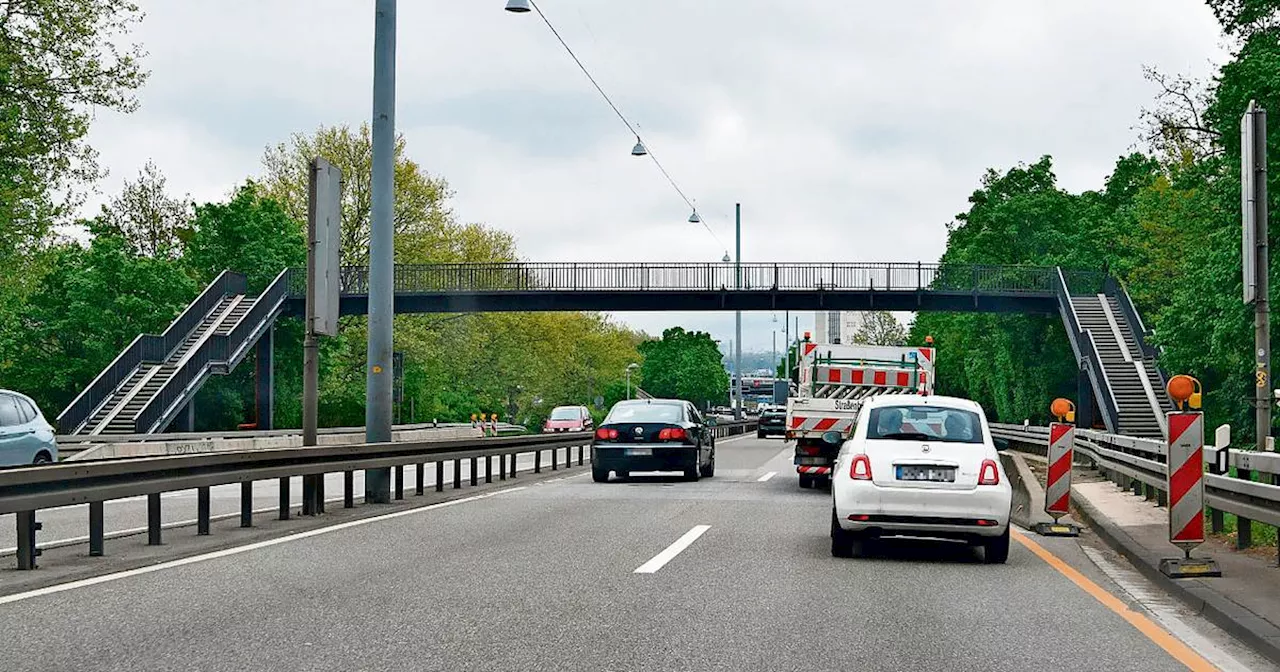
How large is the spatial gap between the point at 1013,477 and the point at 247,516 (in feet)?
48.1

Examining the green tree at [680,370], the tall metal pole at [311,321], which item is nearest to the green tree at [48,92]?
the tall metal pole at [311,321]

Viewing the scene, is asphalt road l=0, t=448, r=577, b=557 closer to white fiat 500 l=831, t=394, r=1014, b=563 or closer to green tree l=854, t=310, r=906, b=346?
white fiat 500 l=831, t=394, r=1014, b=563

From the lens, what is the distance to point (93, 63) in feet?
127

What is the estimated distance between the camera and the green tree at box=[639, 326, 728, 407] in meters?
181

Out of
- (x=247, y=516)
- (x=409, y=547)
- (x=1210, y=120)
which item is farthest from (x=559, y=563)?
(x=1210, y=120)

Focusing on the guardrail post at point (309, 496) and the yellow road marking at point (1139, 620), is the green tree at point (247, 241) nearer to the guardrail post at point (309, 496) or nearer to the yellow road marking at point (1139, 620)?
the guardrail post at point (309, 496)

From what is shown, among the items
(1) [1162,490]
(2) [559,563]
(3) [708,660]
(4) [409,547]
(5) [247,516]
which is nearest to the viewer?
(3) [708,660]

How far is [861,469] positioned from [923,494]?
0.57 metres

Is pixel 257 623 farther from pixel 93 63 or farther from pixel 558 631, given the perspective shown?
pixel 93 63

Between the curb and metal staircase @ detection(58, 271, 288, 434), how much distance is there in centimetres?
3461

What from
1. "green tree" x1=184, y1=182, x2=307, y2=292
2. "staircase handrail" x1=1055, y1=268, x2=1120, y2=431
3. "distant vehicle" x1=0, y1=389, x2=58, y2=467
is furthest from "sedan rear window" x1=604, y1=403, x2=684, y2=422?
"green tree" x1=184, y1=182, x2=307, y2=292

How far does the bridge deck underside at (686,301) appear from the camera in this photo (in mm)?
52938

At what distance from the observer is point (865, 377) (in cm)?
2775

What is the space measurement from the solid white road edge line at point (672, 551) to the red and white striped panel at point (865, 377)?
11753mm
